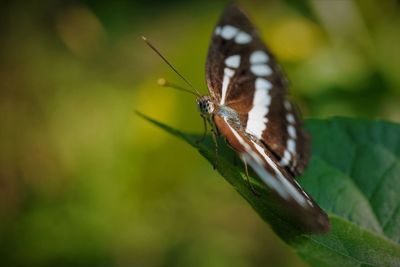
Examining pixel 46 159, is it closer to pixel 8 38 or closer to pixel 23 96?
pixel 23 96

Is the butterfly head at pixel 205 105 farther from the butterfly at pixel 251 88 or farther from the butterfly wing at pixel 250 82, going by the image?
the butterfly wing at pixel 250 82

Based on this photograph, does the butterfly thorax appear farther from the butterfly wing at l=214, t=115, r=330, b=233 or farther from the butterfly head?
the butterfly wing at l=214, t=115, r=330, b=233

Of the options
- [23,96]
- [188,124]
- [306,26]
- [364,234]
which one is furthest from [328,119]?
[23,96]

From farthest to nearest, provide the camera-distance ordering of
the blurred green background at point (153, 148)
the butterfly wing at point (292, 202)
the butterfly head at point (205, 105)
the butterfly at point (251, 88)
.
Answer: the blurred green background at point (153, 148), the butterfly at point (251, 88), the butterfly head at point (205, 105), the butterfly wing at point (292, 202)

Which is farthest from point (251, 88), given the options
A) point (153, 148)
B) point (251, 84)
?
point (153, 148)

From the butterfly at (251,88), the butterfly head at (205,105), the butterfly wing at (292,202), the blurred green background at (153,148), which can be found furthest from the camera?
the blurred green background at (153,148)

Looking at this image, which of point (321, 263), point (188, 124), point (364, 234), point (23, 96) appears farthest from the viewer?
point (23, 96)

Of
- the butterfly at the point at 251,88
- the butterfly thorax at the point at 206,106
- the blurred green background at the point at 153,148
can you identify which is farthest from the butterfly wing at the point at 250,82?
the blurred green background at the point at 153,148
